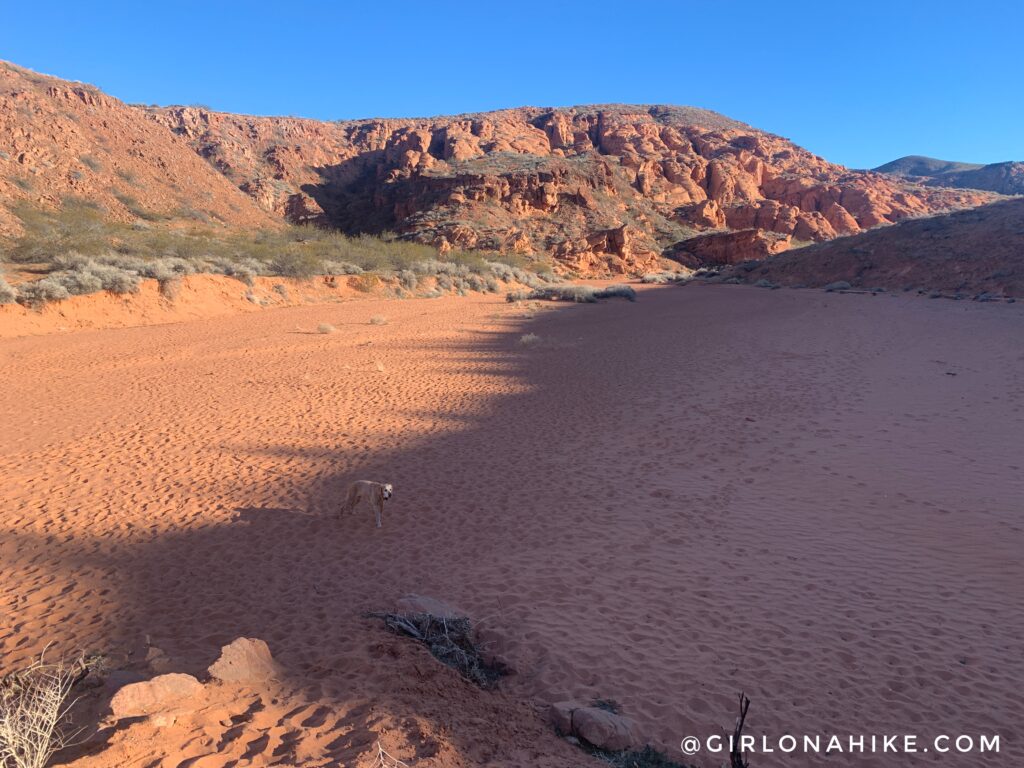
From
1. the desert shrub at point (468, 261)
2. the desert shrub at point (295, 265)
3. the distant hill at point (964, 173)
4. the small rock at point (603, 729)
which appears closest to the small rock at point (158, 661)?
the small rock at point (603, 729)

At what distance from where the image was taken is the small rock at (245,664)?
10.8 ft

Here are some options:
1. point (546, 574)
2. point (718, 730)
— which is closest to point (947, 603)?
point (718, 730)

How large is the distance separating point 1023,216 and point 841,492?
37.8 m

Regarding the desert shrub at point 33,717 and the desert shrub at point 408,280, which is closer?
the desert shrub at point 33,717

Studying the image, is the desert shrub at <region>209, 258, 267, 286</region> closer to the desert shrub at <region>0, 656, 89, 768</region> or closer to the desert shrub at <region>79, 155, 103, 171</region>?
the desert shrub at <region>79, 155, 103, 171</region>

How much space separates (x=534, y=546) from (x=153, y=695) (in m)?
3.46

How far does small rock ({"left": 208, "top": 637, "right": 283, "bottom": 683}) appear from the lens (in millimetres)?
3291

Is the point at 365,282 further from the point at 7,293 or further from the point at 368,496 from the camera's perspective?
the point at 368,496

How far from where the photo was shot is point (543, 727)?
3268 mm

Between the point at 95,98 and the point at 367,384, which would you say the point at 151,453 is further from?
the point at 95,98

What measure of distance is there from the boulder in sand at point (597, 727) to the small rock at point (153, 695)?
1.97m

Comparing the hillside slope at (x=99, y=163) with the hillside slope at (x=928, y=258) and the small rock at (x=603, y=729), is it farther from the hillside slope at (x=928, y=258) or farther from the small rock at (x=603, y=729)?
the hillside slope at (x=928, y=258)

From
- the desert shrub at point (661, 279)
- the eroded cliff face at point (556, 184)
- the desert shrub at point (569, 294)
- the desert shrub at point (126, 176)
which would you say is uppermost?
the eroded cliff face at point (556, 184)

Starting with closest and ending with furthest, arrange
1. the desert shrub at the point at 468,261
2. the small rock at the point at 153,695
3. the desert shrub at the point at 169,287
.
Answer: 1. the small rock at the point at 153,695
2. the desert shrub at the point at 169,287
3. the desert shrub at the point at 468,261
